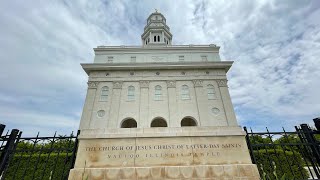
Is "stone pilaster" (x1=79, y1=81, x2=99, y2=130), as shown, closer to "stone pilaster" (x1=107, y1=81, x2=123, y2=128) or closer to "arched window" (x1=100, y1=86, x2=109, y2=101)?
"arched window" (x1=100, y1=86, x2=109, y2=101)

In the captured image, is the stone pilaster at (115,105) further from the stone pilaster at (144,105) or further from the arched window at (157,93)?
the arched window at (157,93)

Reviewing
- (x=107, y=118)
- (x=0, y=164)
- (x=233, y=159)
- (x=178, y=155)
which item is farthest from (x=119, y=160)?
(x=107, y=118)

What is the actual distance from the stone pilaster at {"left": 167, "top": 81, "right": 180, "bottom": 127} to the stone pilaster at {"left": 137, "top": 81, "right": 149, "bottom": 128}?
2.92m

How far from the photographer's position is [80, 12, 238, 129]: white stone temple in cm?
2041

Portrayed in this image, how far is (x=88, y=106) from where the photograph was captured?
20.8 m

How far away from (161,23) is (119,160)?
3275 cm

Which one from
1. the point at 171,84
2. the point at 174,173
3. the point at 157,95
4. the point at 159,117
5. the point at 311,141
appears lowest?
the point at 174,173

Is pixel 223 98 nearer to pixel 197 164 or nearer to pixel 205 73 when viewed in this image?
pixel 205 73

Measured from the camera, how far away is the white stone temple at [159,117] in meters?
6.67

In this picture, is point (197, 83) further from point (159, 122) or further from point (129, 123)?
point (129, 123)

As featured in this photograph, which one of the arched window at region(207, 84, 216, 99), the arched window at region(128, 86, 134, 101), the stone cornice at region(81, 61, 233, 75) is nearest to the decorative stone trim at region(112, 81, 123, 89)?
the arched window at region(128, 86, 134, 101)

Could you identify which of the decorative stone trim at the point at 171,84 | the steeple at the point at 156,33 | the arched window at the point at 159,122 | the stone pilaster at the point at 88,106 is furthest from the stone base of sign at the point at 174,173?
the steeple at the point at 156,33

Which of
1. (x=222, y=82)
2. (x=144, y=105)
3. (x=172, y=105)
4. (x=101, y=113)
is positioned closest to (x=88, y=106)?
(x=101, y=113)

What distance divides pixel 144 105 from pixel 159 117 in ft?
8.23
